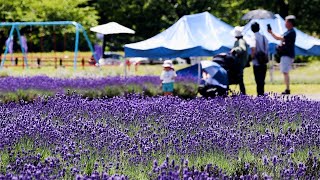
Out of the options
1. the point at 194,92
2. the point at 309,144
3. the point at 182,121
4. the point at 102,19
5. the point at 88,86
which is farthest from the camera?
the point at 102,19

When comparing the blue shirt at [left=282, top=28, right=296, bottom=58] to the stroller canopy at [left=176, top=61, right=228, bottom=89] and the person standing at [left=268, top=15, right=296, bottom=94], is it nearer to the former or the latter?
the person standing at [left=268, top=15, right=296, bottom=94]

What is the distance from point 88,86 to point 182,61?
3424 centimetres

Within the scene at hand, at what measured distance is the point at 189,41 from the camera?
898 inches

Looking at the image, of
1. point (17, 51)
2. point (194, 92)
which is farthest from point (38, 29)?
point (194, 92)

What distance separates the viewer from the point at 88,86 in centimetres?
1764

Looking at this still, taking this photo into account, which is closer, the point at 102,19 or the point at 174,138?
the point at 174,138

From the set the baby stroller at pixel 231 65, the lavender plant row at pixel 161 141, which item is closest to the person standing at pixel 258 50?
the baby stroller at pixel 231 65

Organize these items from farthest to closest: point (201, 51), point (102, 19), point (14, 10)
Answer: point (102, 19) < point (14, 10) < point (201, 51)

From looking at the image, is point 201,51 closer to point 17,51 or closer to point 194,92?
point 194,92

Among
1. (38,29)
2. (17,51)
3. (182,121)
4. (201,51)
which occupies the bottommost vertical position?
(17,51)

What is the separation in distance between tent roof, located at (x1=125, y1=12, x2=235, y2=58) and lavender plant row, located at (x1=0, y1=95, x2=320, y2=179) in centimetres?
1175

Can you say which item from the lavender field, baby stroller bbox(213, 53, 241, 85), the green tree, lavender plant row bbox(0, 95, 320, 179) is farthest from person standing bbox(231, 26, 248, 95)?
A: the green tree

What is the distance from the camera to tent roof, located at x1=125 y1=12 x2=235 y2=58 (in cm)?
2228

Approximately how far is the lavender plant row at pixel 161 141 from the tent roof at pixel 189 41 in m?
11.7
